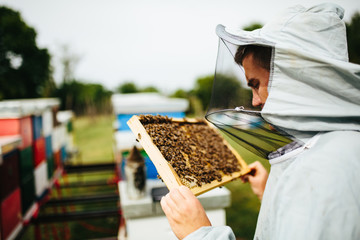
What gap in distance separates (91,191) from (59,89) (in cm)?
2440

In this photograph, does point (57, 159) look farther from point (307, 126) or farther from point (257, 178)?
point (307, 126)

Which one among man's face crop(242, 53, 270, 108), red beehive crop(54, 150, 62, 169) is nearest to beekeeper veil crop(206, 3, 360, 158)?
man's face crop(242, 53, 270, 108)

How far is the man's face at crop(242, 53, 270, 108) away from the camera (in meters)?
1.01

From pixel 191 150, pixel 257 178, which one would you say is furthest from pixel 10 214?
pixel 257 178

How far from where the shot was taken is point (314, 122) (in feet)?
2.78

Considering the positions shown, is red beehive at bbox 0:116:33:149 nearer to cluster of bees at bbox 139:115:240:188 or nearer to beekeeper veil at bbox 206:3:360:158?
cluster of bees at bbox 139:115:240:188

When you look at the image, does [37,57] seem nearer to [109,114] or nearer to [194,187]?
[109,114]

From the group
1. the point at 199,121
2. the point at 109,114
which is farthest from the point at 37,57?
the point at 199,121

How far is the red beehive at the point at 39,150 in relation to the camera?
4079mm

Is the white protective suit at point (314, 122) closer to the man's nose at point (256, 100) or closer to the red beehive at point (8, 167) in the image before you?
the man's nose at point (256, 100)

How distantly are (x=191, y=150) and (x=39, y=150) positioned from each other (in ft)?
13.0

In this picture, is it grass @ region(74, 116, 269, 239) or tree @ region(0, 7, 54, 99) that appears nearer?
grass @ region(74, 116, 269, 239)

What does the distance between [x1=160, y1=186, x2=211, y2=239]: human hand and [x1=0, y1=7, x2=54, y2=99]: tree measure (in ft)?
81.9

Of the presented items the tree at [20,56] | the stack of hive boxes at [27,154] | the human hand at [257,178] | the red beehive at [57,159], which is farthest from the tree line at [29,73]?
the human hand at [257,178]
